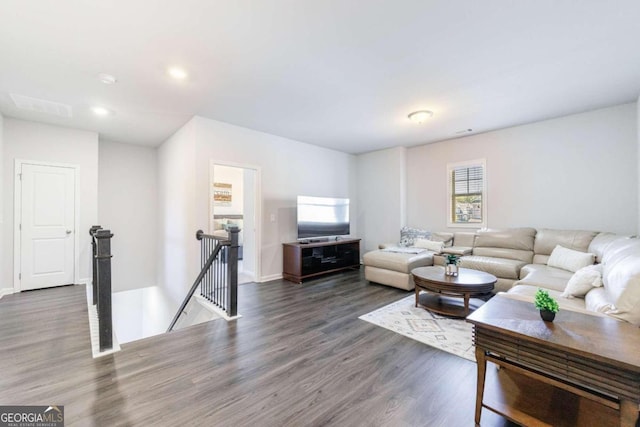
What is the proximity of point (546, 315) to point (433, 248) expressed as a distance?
363 cm

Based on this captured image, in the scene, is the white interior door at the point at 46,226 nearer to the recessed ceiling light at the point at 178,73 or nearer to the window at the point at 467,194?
the recessed ceiling light at the point at 178,73

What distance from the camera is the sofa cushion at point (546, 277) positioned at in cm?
294

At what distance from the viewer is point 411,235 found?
5.70 m

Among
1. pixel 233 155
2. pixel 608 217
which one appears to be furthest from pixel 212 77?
pixel 608 217

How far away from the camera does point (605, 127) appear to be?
13.0 feet

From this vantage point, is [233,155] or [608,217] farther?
[233,155]

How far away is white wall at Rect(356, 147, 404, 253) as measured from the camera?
6.15 metres

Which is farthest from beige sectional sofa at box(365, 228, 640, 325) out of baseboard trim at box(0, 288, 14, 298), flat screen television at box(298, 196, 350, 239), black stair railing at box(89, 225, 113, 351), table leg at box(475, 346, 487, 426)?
baseboard trim at box(0, 288, 14, 298)

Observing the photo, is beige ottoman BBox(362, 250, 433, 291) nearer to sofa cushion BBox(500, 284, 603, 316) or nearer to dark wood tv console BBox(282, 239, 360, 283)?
dark wood tv console BBox(282, 239, 360, 283)

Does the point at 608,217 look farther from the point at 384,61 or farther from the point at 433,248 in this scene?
the point at 384,61

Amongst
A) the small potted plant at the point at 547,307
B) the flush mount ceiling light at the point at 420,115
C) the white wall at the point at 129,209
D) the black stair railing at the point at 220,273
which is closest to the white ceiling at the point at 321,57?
the flush mount ceiling light at the point at 420,115

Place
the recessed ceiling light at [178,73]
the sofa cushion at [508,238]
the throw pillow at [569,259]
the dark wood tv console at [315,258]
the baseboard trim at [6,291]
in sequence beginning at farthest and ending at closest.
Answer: the dark wood tv console at [315,258] < the sofa cushion at [508,238] < the baseboard trim at [6,291] < the throw pillow at [569,259] < the recessed ceiling light at [178,73]

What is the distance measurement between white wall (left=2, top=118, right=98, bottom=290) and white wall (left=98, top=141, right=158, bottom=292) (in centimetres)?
60

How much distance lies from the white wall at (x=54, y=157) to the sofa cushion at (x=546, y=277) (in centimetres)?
657
